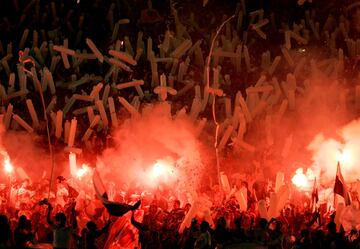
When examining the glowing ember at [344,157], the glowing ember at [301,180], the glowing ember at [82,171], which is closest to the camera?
the glowing ember at [301,180]

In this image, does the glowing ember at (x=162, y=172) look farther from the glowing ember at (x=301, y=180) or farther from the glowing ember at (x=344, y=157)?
the glowing ember at (x=344, y=157)

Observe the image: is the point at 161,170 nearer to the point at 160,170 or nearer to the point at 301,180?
the point at 160,170

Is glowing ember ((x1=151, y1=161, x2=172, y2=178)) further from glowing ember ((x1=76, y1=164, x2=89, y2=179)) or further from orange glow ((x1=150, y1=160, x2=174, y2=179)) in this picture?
glowing ember ((x1=76, y1=164, x2=89, y2=179))

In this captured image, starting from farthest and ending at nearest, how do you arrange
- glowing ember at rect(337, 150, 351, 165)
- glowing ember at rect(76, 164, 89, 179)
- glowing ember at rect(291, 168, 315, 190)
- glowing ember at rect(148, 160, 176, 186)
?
glowing ember at rect(337, 150, 351, 165)
glowing ember at rect(148, 160, 176, 186)
glowing ember at rect(76, 164, 89, 179)
glowing ember at rect(291, 168, 315, 190)

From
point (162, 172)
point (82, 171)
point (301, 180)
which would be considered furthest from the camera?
point (162, 172)

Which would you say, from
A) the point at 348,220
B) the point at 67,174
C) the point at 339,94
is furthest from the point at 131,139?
the point at 348,220

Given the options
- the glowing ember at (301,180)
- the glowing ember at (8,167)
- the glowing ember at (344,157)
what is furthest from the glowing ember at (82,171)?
the glowing ember at (344,157)

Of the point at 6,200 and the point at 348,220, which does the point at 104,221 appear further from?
the point at 348,220

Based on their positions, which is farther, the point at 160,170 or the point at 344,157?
the point at 344,157

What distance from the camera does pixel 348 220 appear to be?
27.8 ft

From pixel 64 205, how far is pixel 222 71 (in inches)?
202

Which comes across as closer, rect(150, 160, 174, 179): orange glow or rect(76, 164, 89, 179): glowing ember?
rect(76, 164, 89, 179): glowing ember

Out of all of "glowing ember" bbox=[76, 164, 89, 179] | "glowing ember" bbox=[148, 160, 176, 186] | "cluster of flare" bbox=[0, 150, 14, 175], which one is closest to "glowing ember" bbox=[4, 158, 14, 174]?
"cluster of flare" bbox=[0, 150, 14, 175]

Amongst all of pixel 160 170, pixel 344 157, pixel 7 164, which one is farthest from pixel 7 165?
pixel 344 157
